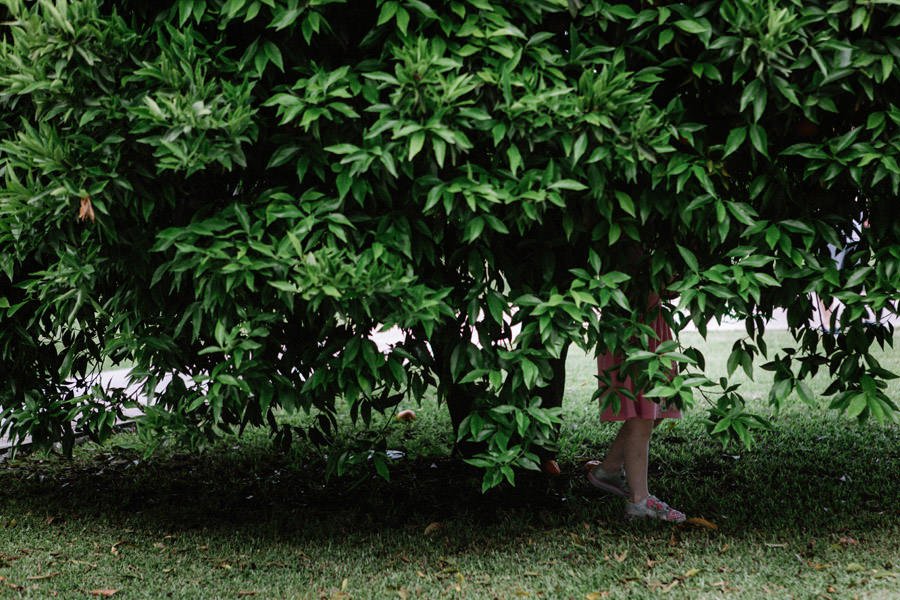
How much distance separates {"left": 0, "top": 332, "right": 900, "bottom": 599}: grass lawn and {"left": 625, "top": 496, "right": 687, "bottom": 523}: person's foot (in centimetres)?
9

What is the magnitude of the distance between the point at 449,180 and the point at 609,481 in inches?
91.8

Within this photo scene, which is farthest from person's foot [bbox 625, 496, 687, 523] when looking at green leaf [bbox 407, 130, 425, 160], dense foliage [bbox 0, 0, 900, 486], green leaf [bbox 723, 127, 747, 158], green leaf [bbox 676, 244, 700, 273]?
green leaf [bbox 407, 130, 425, 160]

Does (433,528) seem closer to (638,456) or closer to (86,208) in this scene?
(638,456)

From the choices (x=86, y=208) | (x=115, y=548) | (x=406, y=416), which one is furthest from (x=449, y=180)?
(x=406, y=416)

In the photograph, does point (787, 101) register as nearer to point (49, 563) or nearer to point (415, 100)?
point (415, 100)

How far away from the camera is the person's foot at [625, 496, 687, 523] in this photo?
422 cm

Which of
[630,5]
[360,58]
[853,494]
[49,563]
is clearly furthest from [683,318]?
[49,563]

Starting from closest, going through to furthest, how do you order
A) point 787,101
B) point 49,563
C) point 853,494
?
1. point 787,101
2. point 49,563
3. point 853,494

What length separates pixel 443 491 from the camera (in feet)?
16.0

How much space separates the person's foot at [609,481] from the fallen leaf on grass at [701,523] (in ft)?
1.59

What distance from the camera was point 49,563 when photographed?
3.85m

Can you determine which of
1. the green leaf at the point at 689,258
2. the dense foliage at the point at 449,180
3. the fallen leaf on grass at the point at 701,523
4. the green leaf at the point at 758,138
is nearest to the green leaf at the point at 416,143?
the dense foliage at the point at 449,180

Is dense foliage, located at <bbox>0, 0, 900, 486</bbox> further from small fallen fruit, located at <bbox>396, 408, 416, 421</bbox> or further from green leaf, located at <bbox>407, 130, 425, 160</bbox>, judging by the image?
small fallen fruit, located at <bbox>396, 408, 416, 421</bbox>

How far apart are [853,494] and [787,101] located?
2.61 meters
